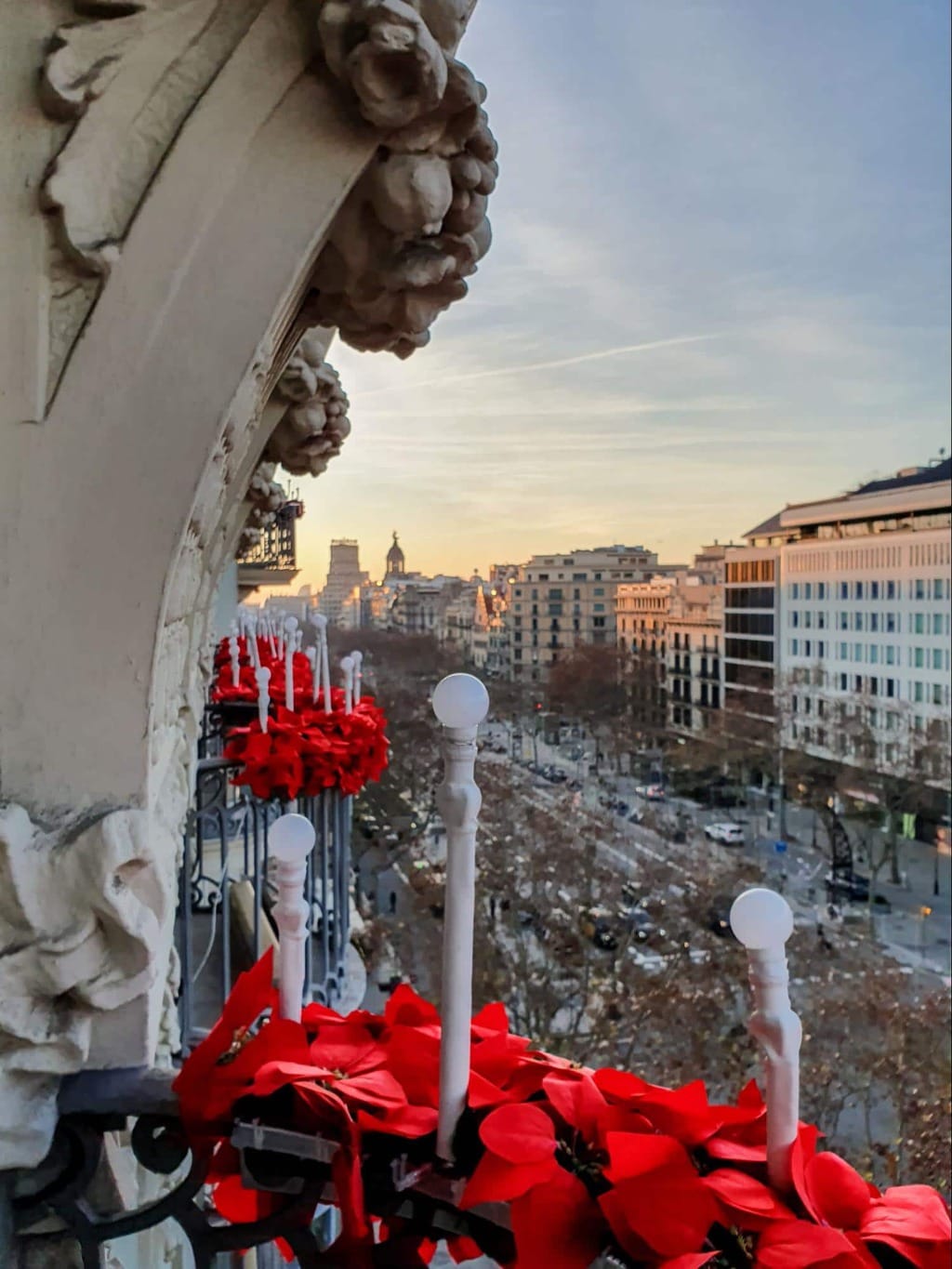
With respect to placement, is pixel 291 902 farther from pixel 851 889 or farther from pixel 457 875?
pixel 851 889

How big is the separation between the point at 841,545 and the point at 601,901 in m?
3.61

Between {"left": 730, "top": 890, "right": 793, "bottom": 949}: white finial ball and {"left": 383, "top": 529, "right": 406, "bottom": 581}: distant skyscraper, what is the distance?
402cm

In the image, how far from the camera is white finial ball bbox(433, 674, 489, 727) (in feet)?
1.54

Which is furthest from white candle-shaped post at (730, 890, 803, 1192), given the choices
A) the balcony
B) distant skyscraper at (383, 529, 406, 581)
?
distant skyscraper at (383, 529, 406, 581)

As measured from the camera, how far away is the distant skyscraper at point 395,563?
14.6 feet

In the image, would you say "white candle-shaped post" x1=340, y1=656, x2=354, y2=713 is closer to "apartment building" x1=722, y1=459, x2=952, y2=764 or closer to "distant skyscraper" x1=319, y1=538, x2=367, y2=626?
"distant skyscraper" x1=319, y1=538, x2=367, y2=626

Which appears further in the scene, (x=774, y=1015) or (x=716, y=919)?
(x=716, y=919)

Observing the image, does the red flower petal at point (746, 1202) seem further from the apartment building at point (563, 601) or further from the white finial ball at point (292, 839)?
the apartment building at point (563, 601)

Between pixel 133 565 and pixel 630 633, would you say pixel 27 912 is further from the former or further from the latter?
pixel 630 633

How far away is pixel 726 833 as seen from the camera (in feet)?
19.7

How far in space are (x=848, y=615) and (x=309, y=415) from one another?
6.52 meters

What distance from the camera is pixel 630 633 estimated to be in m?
5.83

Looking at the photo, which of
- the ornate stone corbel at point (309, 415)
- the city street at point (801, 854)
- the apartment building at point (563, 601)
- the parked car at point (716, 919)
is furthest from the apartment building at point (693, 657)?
the ornate stone corbel at point (309, 415)

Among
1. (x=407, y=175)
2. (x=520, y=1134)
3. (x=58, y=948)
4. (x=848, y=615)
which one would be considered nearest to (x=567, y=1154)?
(x=520, y=1134)
